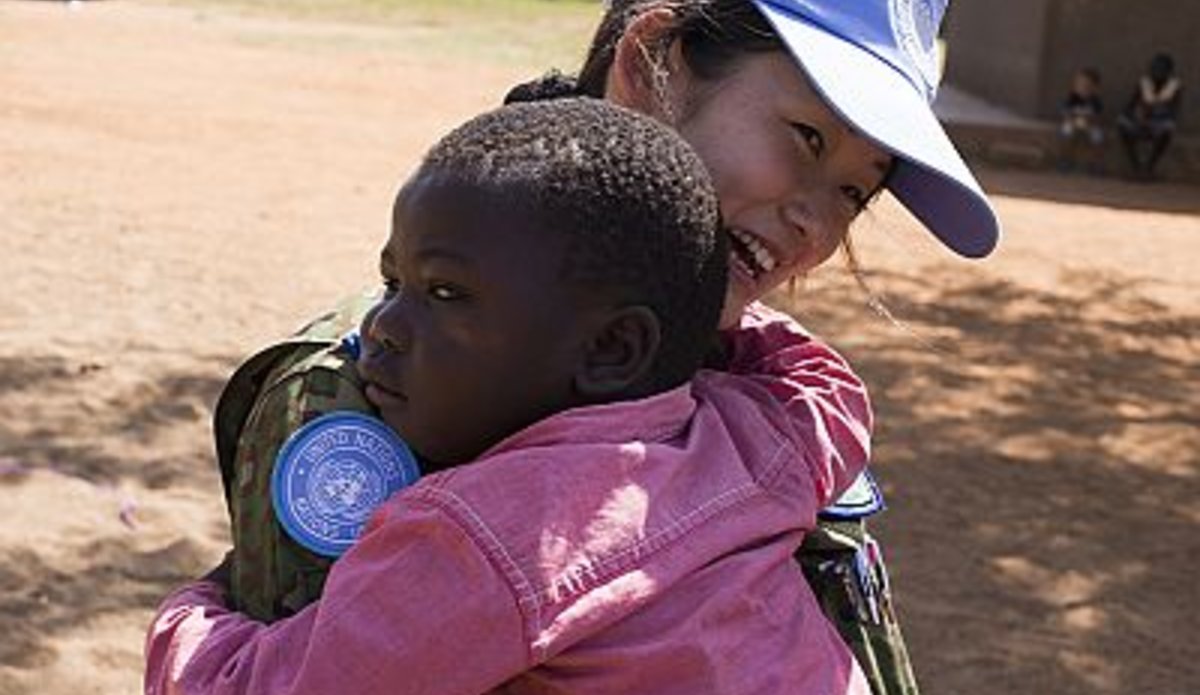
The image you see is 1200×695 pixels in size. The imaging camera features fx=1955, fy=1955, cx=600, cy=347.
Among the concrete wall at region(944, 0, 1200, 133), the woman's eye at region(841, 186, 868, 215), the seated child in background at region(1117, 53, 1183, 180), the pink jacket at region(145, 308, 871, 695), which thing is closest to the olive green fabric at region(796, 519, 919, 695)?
the pink jacket at region(145, 308, 871, 695)

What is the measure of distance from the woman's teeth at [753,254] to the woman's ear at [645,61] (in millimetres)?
154

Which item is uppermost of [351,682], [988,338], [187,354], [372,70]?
[351,682]

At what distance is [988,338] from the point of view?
905 cm

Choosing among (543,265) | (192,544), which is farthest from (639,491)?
(192,544)

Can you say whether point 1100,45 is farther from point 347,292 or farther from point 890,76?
point 890,76

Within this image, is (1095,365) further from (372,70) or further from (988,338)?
(372,70)

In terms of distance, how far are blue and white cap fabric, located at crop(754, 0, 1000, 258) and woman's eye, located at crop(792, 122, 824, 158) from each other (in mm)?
71

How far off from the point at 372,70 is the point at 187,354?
997 centimetres

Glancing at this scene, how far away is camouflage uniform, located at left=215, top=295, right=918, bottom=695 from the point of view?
1.49m

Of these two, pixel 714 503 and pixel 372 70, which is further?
pixel 372 70

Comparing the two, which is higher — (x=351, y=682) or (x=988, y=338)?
(x=351, y=682)

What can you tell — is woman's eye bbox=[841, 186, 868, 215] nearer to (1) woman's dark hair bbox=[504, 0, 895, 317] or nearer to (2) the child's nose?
(1) woman's dark hair bbox=[504, 0, 895, 317]

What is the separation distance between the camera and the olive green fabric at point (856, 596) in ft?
5.66

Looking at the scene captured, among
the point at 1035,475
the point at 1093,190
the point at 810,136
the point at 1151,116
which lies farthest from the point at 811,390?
the point at 1151,116
